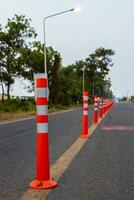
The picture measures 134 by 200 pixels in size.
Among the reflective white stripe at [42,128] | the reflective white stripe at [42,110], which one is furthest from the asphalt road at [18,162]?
the reflective white stripe at [42,110]

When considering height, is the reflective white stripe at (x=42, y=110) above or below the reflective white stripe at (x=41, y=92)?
below

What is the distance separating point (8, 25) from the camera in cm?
4144

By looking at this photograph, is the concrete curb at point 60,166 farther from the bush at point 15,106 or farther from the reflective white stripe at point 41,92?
the bush at point 15,106

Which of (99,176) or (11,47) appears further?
(11,47)

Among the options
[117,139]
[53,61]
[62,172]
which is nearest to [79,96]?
[53,61]

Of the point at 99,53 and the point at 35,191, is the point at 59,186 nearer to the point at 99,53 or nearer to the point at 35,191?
the point at 35,191

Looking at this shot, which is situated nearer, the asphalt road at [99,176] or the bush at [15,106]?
the asphalt road at [99,176]

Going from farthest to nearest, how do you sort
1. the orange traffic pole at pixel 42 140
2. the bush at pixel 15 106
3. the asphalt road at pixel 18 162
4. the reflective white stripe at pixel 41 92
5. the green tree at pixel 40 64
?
the green tree at pixel 40 64
the bush at pixel 15 106
the reflective white stripe at pixel 41 92
the orange traffic pole at pixel 42 140
the asphalt road at pixel 18 162

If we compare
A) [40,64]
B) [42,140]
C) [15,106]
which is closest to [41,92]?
[42,140]

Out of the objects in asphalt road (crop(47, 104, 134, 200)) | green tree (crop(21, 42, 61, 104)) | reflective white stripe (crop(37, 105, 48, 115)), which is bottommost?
asphalt road (crop(47, 104, 134, 200))

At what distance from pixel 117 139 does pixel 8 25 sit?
3168 cm

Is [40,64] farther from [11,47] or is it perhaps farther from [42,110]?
[42,110]

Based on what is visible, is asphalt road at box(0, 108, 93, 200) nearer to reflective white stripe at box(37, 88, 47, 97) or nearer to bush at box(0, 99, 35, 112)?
reflective white stripe at box(37, 88, 47, 97)

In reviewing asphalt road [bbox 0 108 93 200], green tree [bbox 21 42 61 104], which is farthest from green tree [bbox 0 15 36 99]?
asphalt road [bbox 0 108 93 200]
